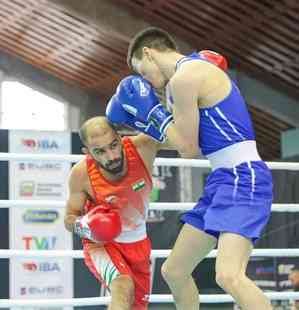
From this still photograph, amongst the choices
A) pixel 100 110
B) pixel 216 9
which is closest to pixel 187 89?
pixel 216 9

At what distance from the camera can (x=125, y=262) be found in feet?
8.68

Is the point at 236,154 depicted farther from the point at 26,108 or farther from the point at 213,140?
the point at 26,108

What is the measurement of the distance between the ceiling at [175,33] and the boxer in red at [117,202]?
5.27 metres

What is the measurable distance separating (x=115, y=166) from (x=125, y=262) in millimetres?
338

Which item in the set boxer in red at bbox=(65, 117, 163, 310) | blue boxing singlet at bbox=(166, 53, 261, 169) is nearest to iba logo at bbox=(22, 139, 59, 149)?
boxer in red at bbox=(65, 117, 163, 310)

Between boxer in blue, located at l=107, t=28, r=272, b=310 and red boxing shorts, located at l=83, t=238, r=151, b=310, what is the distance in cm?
30

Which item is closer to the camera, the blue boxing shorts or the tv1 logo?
the blue boxing shorts

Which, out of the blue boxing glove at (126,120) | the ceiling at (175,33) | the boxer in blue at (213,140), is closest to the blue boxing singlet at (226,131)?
the boxer in blue at (213,140)

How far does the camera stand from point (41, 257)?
2.96 meters

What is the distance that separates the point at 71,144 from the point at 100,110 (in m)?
7.08

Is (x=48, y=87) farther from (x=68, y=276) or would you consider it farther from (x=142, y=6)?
(x=68, y=276)

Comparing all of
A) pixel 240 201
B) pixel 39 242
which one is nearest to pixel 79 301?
pixel 240 201

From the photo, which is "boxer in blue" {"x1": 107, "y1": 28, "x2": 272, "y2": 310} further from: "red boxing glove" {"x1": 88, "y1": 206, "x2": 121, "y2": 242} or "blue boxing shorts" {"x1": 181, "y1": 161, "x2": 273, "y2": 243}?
"red boxing glove" {"x1": 88, "y1": 206, "x2": 121, "y2": 242}

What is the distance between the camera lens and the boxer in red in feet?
8.33
